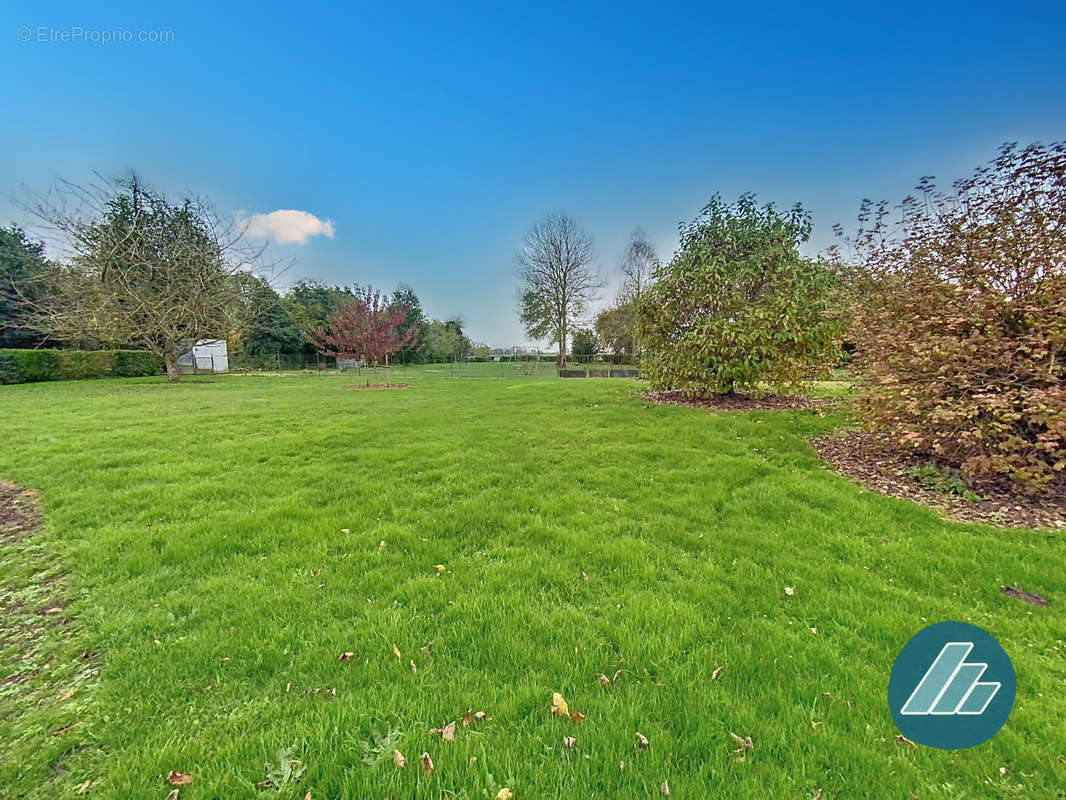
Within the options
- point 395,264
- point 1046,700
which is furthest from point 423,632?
point 395,264

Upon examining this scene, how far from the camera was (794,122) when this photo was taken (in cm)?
958

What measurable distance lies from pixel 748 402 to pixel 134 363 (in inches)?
1182

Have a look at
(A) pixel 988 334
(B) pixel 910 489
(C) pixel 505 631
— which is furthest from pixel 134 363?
(A) pixel 988 334

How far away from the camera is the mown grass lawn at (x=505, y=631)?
4.56 ft

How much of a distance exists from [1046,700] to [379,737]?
2767mm

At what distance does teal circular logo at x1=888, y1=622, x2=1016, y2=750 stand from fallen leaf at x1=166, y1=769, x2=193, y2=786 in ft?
7.79

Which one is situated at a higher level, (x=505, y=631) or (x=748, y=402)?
(x=748, y=402)

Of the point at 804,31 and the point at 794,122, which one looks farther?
the point at 794,122

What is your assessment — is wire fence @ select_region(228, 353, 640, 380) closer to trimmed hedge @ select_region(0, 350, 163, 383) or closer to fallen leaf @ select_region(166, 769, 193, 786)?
trimmed hedge @ select_region(0, 350, 163, 383)

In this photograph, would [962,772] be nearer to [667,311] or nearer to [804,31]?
[667,311]

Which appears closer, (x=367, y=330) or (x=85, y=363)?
(x=367, y=330)

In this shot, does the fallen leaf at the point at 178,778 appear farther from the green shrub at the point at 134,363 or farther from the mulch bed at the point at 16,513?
the green shrub at the point at 134,363

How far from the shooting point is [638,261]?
24.6 m

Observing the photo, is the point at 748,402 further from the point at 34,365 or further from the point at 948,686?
the point at 34,365
